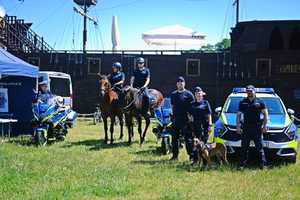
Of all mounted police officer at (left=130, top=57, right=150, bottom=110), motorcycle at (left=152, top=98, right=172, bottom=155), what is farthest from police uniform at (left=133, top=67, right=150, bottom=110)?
motorcycle at (left=152, top=98, right=172, bottom=155)

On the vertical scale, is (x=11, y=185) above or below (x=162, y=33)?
below

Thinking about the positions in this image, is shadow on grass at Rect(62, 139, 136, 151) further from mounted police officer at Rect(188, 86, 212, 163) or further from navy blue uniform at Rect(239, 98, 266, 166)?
navy blue uniform at Rect(239, 98, 266, 166)

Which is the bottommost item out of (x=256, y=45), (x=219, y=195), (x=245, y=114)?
(x=219, y=195)

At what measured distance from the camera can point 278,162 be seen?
11.9 m

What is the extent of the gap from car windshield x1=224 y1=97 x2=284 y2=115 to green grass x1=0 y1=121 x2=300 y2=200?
5.23 ft

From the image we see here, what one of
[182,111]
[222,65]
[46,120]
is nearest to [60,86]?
[46,120]

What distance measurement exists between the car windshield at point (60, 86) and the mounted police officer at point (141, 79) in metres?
10.2

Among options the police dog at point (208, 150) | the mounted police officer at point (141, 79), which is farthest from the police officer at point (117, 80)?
the police dog at point (208, 150)

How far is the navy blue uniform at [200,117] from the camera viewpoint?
1098 centimetres

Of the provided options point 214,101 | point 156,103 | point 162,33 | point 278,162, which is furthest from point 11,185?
point 162,33

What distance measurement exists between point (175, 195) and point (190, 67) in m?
25.8

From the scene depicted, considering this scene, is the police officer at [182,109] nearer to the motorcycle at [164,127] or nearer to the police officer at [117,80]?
the motorcycle at [164,127]

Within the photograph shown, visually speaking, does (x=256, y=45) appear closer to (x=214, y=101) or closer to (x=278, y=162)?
(x=214, y=101)

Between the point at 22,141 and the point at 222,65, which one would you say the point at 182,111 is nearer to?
the point at 22,141
